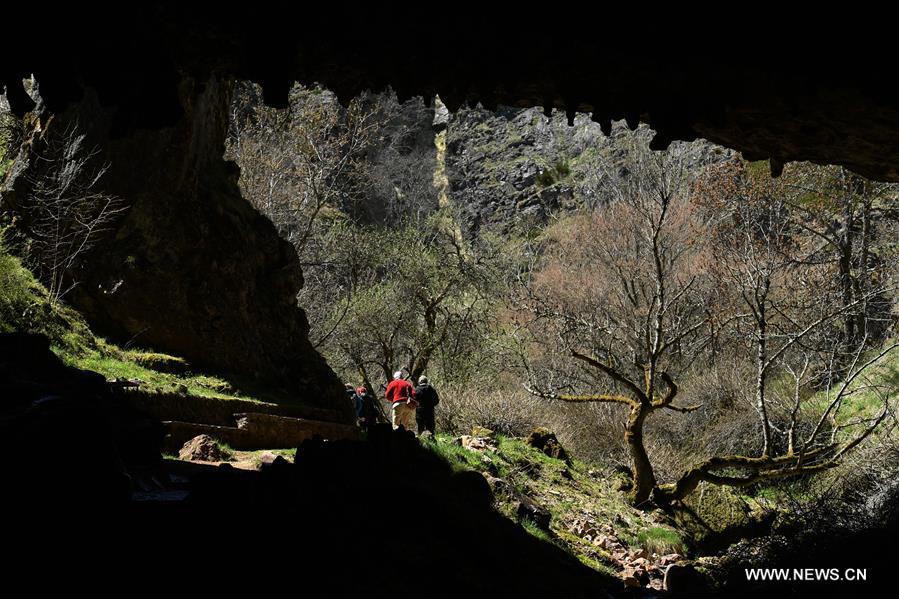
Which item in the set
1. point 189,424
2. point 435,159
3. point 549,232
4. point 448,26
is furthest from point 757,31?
point 435,159

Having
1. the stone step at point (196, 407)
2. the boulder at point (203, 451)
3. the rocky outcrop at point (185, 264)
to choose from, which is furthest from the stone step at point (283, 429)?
the rocky outcrop at point (185, 264)

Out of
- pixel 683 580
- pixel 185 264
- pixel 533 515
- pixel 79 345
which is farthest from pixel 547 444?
pixel 683 580

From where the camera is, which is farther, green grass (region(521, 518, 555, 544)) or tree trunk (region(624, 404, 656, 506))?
tree trunk (region(624, 404, 656, 506))

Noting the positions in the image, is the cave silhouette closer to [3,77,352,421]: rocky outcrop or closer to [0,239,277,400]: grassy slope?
[0,239,277,400]: grassy slope

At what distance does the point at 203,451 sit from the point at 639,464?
7896 millimetres

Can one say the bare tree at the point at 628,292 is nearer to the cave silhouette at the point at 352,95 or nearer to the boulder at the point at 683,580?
the boulder at the point at 683,580

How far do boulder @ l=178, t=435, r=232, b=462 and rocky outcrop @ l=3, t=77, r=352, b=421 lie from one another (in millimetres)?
5528

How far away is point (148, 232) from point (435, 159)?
40.2 meters

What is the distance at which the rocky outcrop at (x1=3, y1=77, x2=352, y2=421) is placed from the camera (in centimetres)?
1514

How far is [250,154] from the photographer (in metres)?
25.9

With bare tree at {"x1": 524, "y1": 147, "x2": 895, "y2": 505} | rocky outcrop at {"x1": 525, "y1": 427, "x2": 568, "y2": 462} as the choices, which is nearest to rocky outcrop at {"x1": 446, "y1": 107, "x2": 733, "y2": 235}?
bare tree at {"x1": 524, "y1": 147, "x2": 895, "y2": 505}

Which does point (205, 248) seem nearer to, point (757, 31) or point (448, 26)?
point (448, 26)

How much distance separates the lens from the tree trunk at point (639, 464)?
13922 millimetres

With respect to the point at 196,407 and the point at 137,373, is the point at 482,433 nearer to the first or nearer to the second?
the point at 196,407
